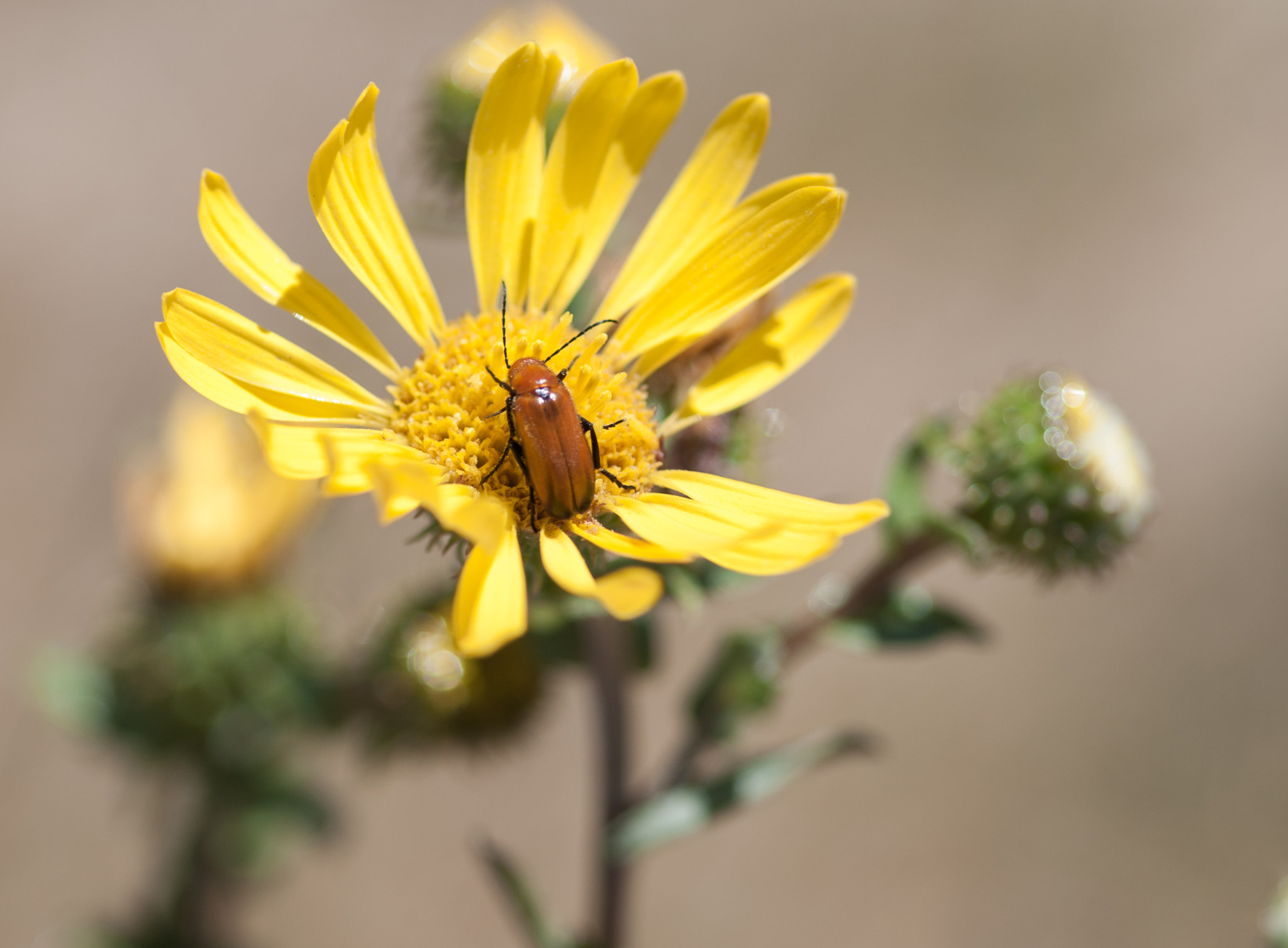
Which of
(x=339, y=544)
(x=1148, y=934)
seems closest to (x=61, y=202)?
(x=339, y=544)

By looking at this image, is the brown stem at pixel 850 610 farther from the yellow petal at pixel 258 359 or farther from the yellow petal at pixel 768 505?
the yellow petal at pixel 258 359

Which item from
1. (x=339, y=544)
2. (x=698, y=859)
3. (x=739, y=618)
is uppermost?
(x=339, y=544)

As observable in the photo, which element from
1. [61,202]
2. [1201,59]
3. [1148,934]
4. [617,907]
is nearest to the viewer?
[617,907]

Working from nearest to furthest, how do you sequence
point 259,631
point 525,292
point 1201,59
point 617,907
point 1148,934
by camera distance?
point 525,292 < point 617,907 < point 259,631 < point 1148,934 < point 1201,59

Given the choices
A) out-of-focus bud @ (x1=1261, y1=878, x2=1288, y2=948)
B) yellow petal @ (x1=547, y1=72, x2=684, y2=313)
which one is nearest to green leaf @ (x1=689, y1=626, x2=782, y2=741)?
yellow petal @ (x1=547, y1=72, x2=684, y2=313)

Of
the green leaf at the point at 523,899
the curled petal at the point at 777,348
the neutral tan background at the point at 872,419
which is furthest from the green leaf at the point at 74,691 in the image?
the curled petal at the point at 777,348

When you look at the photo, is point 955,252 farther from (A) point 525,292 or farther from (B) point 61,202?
(B) point 61,202

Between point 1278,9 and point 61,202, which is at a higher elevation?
point 61,202
